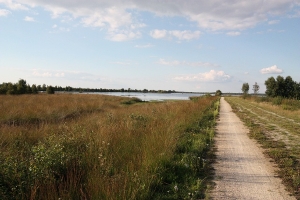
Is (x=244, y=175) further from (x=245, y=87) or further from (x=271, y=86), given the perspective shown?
(x=245, y=87)

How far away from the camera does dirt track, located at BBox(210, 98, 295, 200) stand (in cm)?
433

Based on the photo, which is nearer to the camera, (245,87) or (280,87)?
(280,87)

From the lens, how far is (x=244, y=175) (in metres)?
5.30

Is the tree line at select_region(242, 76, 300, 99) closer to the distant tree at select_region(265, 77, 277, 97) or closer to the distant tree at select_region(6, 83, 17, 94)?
the distant tree at select_region(265, 77, 277, 97)

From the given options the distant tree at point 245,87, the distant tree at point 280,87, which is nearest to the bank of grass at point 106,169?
the distant tree at point 280,87

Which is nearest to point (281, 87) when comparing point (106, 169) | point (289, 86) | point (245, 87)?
point (289, 86)

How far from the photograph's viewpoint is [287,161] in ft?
20.4

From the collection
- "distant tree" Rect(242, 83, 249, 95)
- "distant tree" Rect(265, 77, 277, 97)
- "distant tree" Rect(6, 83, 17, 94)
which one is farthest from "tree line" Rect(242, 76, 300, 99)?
"distant tree" Rect(6, 83, 17, 94)

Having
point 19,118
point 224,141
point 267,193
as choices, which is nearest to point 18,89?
point 19,118

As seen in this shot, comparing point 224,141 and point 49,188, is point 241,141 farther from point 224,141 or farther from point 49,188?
point 49,188

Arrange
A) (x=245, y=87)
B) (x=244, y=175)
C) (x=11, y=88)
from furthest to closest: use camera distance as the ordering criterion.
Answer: (x=245, y=87) < (x=11, y=88) < (x=244, y=175)

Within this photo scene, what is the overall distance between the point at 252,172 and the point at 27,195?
4763mm

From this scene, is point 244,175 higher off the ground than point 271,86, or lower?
lower

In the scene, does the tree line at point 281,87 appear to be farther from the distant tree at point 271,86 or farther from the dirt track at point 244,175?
the dirt track at point 244,175
